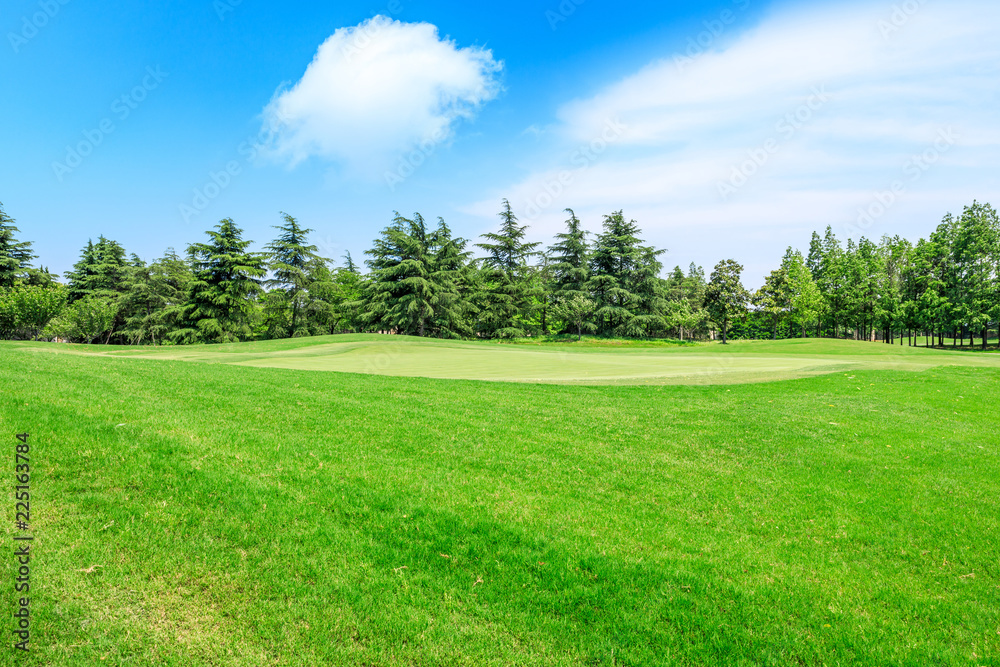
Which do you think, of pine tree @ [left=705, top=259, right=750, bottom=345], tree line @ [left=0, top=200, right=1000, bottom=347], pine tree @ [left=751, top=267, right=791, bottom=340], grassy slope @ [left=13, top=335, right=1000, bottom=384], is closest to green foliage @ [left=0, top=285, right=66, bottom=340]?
tree line @ [left=0, top=200, right=1000, bottom=347]

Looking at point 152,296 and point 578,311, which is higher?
point 152,296

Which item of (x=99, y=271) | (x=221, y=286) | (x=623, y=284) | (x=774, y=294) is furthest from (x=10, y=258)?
(x=774, y=294)

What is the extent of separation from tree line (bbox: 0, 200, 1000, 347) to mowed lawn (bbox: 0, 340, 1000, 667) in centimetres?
3516

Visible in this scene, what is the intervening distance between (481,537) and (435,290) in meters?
39.8

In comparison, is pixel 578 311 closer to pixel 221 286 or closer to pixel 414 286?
pixel 414 286

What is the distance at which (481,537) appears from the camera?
4.92 metres

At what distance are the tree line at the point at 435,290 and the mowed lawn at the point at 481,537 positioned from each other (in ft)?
115

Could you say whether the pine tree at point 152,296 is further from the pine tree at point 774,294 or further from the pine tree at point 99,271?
the pine tree at point 774,294

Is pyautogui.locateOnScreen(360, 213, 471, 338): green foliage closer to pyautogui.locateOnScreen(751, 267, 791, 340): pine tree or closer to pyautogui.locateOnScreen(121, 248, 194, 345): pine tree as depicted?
pyautogui.locateOnScreen(121, 248, 194, 345): pine tree

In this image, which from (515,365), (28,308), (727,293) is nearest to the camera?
(515,365)

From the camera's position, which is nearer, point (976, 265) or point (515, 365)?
point (515, 365)

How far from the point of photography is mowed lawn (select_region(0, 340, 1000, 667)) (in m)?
3.64

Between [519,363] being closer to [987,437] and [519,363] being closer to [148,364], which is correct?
[148,364]

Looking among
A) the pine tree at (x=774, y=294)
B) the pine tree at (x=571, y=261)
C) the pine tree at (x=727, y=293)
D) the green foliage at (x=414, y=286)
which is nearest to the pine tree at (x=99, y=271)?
the green foliage at (x=414, y=286)
